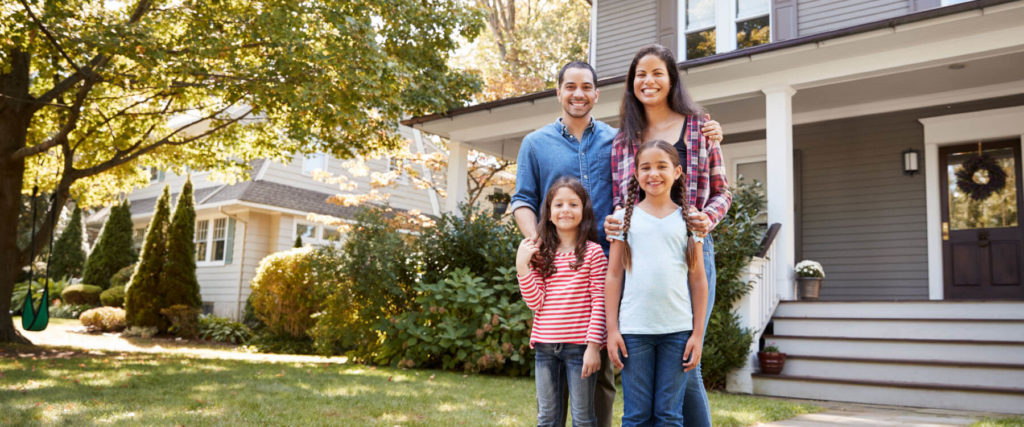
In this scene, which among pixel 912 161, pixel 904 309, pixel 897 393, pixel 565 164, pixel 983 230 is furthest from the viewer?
pixel 912 161

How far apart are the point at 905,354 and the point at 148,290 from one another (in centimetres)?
1277

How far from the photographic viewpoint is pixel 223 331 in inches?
532

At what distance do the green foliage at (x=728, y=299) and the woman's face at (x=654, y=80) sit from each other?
409 centimetres

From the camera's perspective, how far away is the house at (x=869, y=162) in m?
6.15

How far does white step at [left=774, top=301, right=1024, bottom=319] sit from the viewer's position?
6.25 meters

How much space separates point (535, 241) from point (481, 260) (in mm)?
6019

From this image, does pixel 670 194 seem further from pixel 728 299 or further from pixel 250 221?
pixel 250 221

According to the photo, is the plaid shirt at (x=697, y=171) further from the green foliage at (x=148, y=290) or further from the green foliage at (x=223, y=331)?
the green foliage at (x=148, y=290)

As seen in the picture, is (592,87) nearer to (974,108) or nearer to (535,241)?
(535,241)

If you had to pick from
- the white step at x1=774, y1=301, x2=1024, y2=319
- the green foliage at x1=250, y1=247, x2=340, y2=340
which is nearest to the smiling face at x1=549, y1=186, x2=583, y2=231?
the white step at x1=774, y1=301, x2=1024, y2=319

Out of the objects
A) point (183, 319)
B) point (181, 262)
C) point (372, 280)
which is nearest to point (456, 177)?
point (372, 280)

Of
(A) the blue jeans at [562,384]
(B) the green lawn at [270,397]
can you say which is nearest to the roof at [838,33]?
(B) the green lawn at [270,397]

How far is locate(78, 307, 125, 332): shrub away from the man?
14.2 m

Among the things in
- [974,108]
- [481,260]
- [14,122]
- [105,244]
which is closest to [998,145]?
[974,108]
